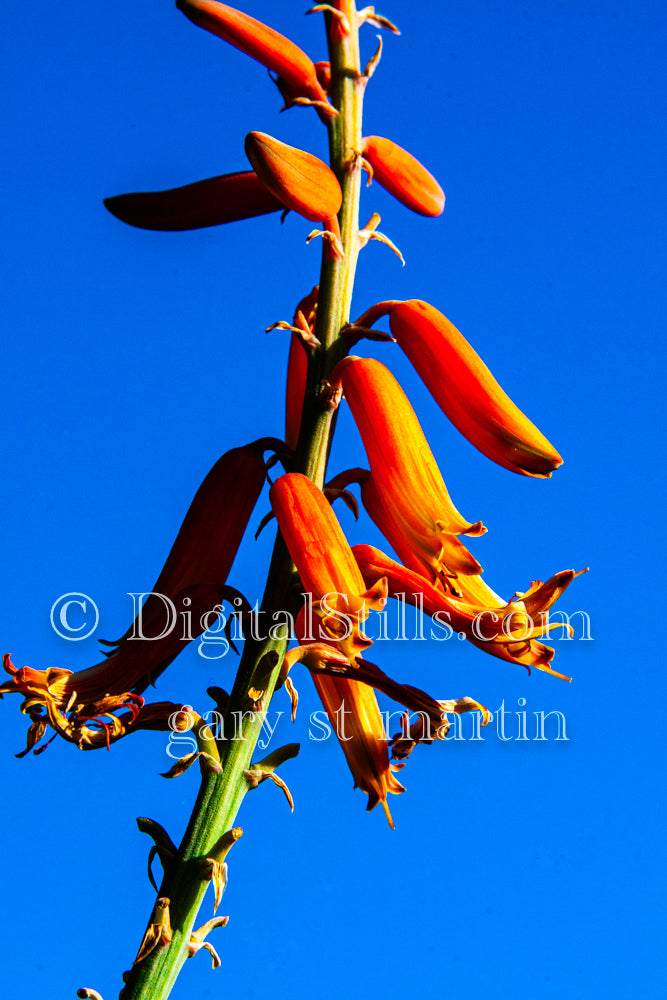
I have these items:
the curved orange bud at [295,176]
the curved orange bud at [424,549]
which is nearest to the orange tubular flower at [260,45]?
the curved orange bud at [295,176]

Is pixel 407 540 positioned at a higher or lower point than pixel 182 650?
higher

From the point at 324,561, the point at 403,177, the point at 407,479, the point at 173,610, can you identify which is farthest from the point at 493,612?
the point at 403,177

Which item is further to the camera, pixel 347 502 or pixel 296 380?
pixel 296 380

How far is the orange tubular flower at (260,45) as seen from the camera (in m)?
3.04

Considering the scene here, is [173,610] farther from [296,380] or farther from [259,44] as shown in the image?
[259,44]

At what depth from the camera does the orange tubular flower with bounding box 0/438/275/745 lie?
2.85 metres

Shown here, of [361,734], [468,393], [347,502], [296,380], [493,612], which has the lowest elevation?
[361,734]

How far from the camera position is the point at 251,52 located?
3.06 metres

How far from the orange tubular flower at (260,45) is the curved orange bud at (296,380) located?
619mm

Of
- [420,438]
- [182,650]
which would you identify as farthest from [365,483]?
[182,650]

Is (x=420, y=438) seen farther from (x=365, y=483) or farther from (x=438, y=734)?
(x=438, y=734)

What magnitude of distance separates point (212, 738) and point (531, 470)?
3.89 feet

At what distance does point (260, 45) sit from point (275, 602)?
1699 mm

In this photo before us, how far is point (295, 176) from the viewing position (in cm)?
273
